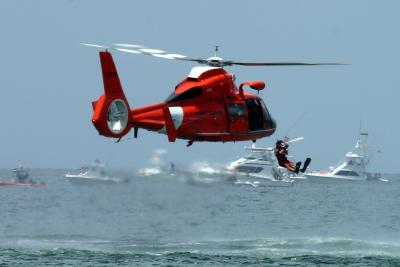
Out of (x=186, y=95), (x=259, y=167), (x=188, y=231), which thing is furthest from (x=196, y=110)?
(x=259, y=167)

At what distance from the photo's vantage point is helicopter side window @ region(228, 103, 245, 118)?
36625mm

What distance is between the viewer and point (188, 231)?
231ft

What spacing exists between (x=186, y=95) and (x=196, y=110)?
2.20 feet

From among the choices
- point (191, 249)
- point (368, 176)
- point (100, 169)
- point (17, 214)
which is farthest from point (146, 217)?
point (368, 176)

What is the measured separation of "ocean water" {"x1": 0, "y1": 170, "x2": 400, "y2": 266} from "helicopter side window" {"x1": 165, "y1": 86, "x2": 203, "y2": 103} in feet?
35.5

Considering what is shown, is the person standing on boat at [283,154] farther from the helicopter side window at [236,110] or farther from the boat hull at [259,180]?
the boat hull at [259,180]

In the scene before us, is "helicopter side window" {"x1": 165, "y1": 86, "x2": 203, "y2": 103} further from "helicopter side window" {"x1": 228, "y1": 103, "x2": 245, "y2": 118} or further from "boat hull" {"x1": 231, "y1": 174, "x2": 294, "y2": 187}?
"boat hull" {"x1": 231, "y1": 174, "x2": 294, "y2": 187}

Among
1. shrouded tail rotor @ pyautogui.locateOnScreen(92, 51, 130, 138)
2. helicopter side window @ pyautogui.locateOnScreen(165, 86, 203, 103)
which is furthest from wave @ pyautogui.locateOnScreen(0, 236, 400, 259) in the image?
shrouded tail rotor @ pyautogui.locateOnScreen(92, 51, 130, 138)

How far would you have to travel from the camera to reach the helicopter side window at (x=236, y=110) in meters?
36.6

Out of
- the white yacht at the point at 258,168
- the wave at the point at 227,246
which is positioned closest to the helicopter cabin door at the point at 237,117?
the wave at the point at 227,246

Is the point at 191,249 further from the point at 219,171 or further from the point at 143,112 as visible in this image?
the point at 143,112

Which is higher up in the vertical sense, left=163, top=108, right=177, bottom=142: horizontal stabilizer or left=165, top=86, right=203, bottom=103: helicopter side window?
left=165, top=86, right=203, bottom=103: helicopter side window

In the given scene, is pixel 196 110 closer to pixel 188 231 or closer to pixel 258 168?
pixel 188 231

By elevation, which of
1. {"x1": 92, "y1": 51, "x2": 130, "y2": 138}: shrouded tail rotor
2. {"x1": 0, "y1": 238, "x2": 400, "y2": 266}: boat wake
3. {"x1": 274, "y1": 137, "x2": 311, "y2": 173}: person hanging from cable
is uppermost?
{"x1": 92, "y1": 51, "x2": 130, "y2": 138}: shrouded tail rotor
